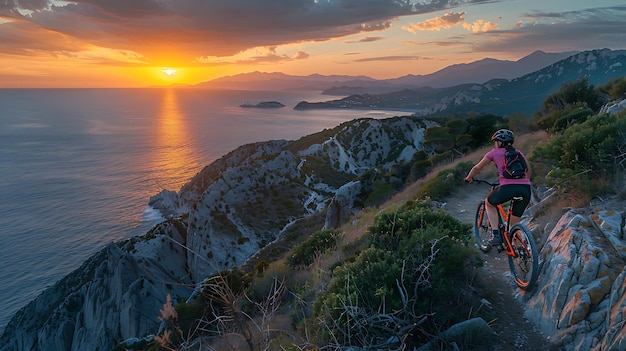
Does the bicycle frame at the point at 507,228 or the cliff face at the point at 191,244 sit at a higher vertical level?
the bicycle frame at the point at 507,228

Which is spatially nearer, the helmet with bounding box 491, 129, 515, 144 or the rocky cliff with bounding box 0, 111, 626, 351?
the rocky cliff with bounding box 0, 111, 626, 351

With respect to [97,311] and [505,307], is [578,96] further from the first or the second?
[97,311]

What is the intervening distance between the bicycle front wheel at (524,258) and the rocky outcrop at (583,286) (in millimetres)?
164

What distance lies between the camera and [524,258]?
562 cm

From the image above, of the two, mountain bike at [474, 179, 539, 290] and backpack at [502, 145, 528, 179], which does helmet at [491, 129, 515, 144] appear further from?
mountain bike at [474, 179, 539, 290]

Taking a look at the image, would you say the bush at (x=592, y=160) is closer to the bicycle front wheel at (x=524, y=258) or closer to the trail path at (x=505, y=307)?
the trail path at (x=505, y=307)

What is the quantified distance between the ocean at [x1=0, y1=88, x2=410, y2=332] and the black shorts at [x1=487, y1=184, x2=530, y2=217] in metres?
41.6

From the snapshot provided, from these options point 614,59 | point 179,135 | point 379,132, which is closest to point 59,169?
point 179,135

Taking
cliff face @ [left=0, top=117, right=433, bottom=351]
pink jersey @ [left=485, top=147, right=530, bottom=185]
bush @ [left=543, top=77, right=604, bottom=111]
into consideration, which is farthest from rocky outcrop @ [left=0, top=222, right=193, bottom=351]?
bush @ [left=543, top=77, right=604, bottom=111]

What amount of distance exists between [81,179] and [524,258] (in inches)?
3598

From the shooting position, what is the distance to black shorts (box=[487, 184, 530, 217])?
5887 millimetres

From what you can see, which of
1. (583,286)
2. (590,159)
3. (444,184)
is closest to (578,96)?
(444,184)

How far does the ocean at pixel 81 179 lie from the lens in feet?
143

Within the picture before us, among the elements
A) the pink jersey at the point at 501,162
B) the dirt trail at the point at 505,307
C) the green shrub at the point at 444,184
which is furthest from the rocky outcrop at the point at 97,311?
the pink jersey at the point at 501,162
